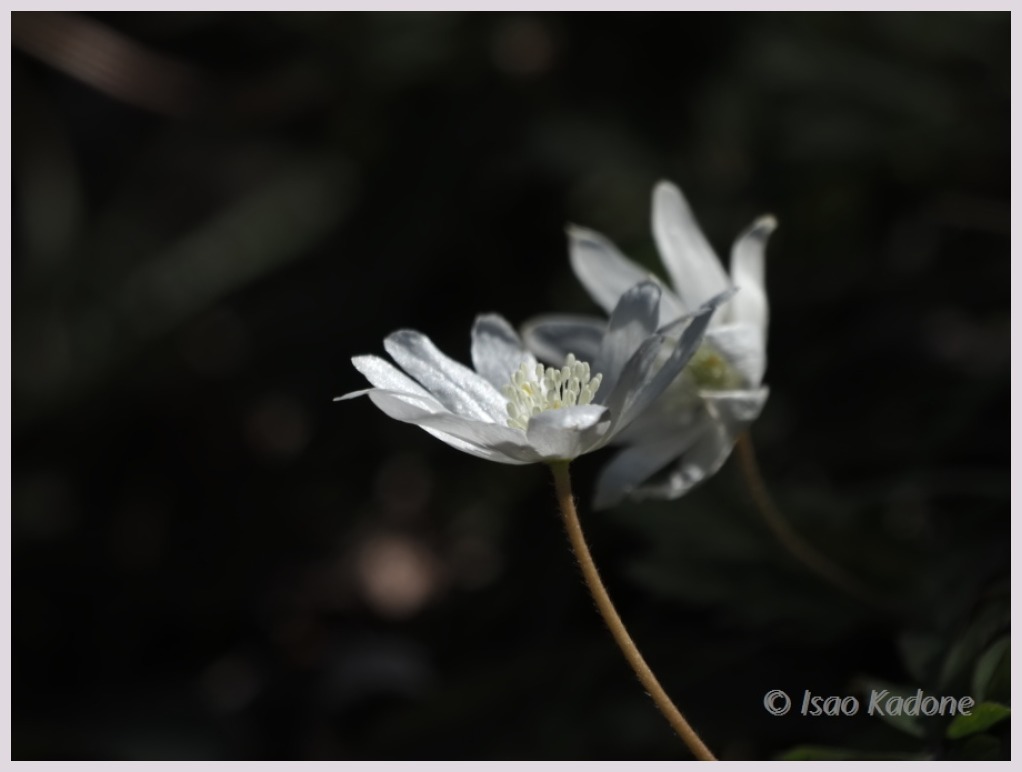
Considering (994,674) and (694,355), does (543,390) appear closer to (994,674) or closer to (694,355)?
(694,355)

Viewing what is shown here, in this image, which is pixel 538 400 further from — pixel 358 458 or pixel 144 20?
pixel 144 20

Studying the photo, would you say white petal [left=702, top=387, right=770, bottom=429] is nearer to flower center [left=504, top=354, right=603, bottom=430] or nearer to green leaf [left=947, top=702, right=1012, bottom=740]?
flower center [left=504, top=354, right=603, bottom=430]

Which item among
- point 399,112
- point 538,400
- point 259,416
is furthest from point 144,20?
point 538,400

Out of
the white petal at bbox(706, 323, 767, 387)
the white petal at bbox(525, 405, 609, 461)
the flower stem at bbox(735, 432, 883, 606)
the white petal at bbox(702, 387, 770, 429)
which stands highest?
the white petal at bbox(525, 405, 609, 461)

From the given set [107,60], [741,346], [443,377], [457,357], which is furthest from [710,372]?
[107,60]

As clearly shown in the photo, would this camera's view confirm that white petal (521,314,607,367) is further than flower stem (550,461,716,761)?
Yes

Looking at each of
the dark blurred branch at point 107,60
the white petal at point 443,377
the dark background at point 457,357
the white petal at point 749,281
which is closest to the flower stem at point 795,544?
the dark background at point 457,357

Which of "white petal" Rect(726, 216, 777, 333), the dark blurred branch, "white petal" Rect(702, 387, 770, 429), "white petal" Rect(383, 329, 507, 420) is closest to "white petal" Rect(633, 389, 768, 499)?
"white petal" Rect(702, 387, 770, 429)
